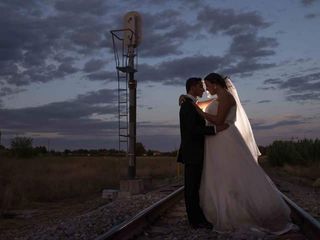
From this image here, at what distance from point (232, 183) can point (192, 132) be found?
926 millimetres

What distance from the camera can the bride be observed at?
299 inches

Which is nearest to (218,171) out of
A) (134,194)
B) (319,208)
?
(319,208)

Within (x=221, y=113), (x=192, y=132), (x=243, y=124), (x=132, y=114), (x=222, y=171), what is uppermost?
(x=132, y=114)

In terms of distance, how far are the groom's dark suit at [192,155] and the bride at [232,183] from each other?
0.09 m

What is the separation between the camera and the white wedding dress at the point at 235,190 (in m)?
7.59

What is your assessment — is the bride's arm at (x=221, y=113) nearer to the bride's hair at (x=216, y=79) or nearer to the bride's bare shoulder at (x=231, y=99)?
the bride's bare shoulder at (x=231, y=99)

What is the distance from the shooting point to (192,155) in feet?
26.3

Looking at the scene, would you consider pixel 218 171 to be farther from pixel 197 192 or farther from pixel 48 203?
pixel 48 203

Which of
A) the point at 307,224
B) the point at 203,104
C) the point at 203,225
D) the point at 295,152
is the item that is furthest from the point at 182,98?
the point at 295,152

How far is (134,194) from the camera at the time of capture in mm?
16094

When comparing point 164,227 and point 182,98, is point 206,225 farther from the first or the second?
point 182,98

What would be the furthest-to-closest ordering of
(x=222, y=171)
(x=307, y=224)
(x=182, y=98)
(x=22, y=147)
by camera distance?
(x=22, y=147) → (x=182, y=98) → (x=222, y=171) → (x=307, y=224)

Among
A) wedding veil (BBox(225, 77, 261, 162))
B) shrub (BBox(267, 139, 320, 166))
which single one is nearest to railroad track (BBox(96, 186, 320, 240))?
wedding veil (BBox(225, 77, 261, 162))

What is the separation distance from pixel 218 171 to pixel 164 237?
1.22 meters
